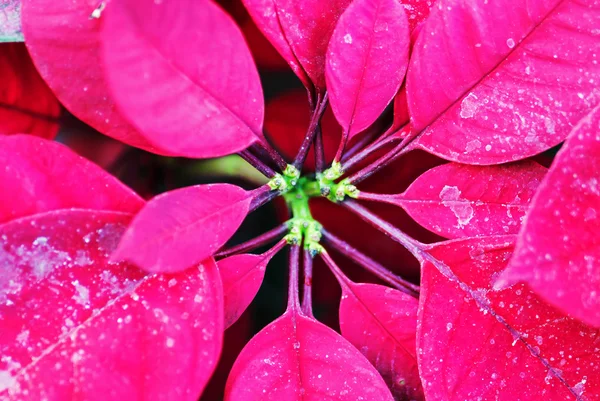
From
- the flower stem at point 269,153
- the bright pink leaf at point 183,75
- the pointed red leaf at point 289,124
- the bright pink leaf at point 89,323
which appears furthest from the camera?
the pointed red leaf at point 289,124

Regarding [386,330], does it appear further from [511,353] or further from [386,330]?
[511,353]

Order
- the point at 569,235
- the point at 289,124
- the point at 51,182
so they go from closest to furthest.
→ the point at 569,235 → the point at 51,182 → the point at 289,124

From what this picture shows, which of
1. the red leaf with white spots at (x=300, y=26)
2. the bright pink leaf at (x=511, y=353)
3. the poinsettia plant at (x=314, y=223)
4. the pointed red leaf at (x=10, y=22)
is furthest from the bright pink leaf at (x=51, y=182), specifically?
the bright pink leaf at (x=511, y=353)

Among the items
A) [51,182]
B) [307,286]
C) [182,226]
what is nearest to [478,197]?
[307,286]

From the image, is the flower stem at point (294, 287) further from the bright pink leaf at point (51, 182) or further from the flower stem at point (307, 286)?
the bright pink leaf at point (51, 182)

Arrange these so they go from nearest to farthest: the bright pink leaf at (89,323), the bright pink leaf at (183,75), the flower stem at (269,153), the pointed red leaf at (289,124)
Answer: the bright pink leaf at (183,75), the bright pink leaf at (89,323), the flower stem at (269,153), the pointed red leaf at (289,124)

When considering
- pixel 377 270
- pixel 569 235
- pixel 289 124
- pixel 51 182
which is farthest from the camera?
pixel 289 124

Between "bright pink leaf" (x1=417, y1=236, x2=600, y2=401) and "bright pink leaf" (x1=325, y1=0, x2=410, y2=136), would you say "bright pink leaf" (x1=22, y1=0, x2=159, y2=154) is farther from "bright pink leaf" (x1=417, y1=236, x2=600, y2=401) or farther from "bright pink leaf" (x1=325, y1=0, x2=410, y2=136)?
"bright pink leaf" (x1=417, y1=236, x2=600, y2=401)
